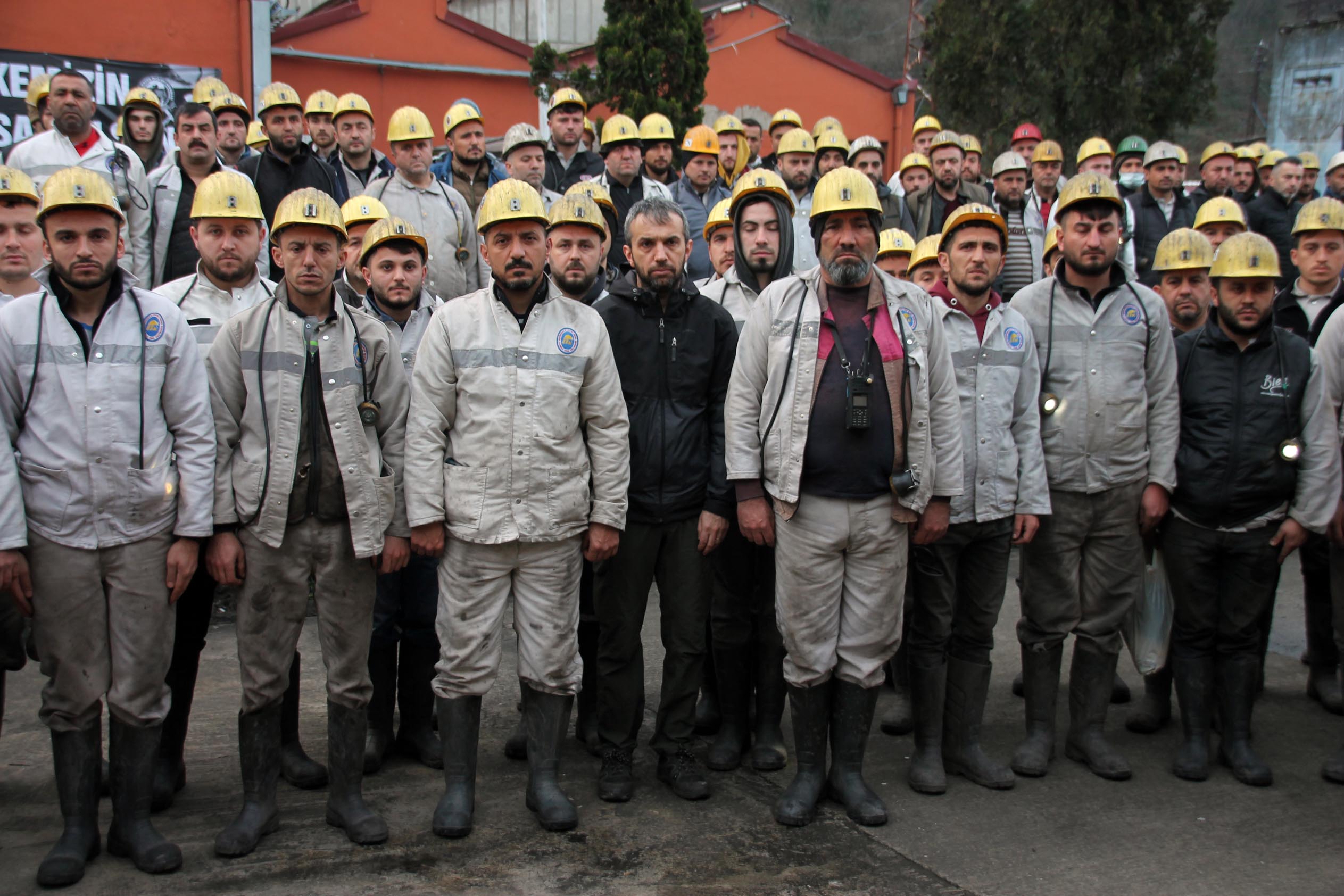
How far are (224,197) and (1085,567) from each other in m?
4.03

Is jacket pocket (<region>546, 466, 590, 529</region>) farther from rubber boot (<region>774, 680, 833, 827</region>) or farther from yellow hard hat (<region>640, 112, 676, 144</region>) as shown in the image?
yellow hard hat (<region>640, 112, 676, 144</region>)

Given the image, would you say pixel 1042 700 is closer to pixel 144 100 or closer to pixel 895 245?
pixel 895 245

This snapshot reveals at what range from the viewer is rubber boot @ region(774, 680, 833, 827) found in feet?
15.0

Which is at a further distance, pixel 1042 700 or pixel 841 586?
pixel 1042 700

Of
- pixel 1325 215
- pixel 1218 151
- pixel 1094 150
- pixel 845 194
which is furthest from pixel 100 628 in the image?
pixel 1218 151

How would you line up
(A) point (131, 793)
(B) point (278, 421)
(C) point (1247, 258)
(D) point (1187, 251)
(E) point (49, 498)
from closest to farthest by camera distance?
(E) point (49, 498), (A) point (131, 793), (B) point (278, 421), (C) point (1247, 258), (D) point (1187, 251)

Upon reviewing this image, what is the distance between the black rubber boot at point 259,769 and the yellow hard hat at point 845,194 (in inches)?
114

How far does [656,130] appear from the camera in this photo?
909cm

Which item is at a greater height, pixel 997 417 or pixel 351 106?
pixel 351 106

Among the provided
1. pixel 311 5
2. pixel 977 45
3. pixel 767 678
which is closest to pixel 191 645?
pixel 767 678

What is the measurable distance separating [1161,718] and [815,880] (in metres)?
2.50

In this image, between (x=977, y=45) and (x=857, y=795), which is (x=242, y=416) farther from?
(x=977, y=45)

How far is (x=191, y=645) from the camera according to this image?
456 cm

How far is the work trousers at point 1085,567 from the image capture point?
5.11 meters
